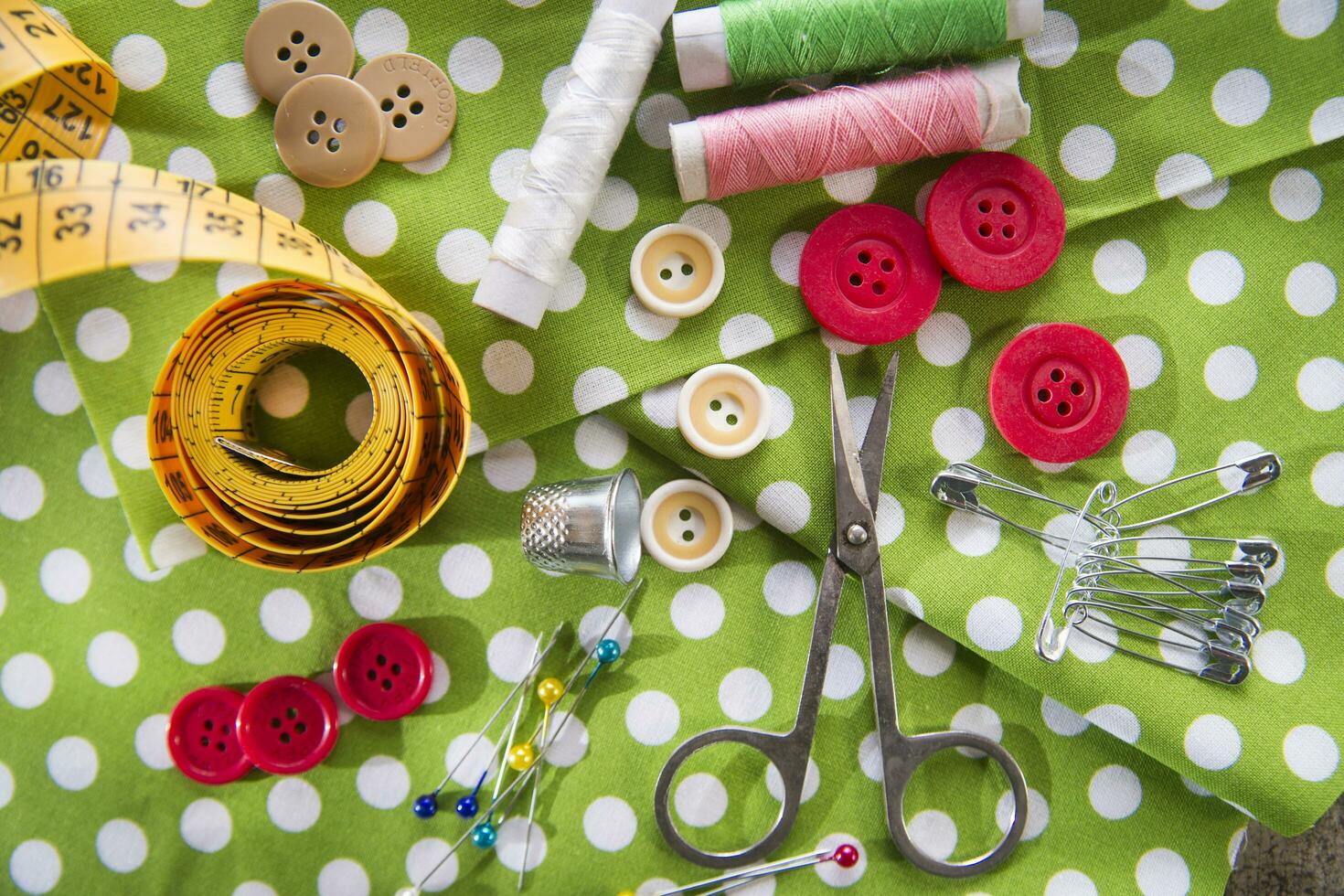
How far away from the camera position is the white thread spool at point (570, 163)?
148 cm

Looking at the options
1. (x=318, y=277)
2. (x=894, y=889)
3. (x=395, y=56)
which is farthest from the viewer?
(x=894, y=889)

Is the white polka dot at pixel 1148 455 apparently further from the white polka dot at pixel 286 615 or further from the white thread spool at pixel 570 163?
the white polka dot at pixel 286 615

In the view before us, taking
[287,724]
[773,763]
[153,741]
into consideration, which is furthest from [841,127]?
[153,741]

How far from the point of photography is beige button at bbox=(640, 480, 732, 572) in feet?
5.31

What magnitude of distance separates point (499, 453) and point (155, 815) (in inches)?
35.2

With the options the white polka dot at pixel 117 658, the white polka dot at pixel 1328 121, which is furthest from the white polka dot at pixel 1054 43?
the white polka dot at pixel 117 658

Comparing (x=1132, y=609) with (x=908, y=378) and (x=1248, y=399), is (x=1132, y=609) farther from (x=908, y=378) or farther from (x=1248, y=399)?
(x=908, y=378)

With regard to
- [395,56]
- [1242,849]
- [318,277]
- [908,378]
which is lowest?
[1242,849]

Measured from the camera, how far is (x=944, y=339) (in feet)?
5.33

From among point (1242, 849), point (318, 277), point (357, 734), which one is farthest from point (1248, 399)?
point (357, 734)

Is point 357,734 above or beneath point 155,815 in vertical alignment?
above

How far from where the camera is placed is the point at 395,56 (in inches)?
61.3

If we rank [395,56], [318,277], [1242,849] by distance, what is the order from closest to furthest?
Answer: [318,277], [395,56], [1242,849]

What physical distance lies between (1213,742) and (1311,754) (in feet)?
0.56
